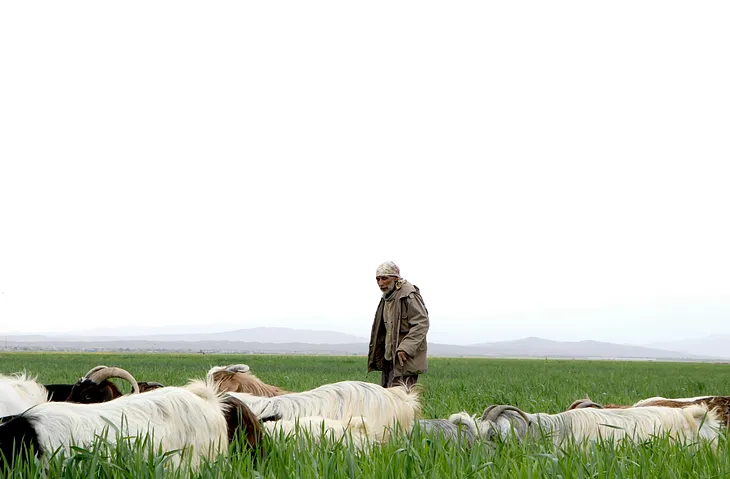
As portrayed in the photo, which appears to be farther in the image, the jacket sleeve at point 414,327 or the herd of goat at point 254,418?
the jacket sleeve at point 414,327

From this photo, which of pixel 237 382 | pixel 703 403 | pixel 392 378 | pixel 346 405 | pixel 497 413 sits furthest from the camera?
pixel 392 378

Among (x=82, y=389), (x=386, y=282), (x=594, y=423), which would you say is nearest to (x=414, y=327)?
(x=386, y=282)

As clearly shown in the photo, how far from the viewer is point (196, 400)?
4.50m

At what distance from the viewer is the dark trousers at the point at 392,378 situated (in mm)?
9867

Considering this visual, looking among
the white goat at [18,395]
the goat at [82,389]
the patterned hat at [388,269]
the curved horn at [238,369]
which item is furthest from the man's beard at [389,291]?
the white goat at [18,395]

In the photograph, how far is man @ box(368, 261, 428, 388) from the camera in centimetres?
Answer: 967

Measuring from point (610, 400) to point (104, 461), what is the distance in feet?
40.6

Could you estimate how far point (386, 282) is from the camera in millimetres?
9727

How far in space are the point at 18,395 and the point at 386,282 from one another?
4.70 metres

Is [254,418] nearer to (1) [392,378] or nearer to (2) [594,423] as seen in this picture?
(2) [594,423]

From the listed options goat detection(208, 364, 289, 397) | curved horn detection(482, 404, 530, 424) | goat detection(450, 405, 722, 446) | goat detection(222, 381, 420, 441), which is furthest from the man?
curved horn detection(482, 404, 530, 424)

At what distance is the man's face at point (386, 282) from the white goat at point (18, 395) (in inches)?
169

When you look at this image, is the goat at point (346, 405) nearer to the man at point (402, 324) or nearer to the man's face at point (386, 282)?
the man at point (402, 324)

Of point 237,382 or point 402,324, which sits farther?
point 402,324
